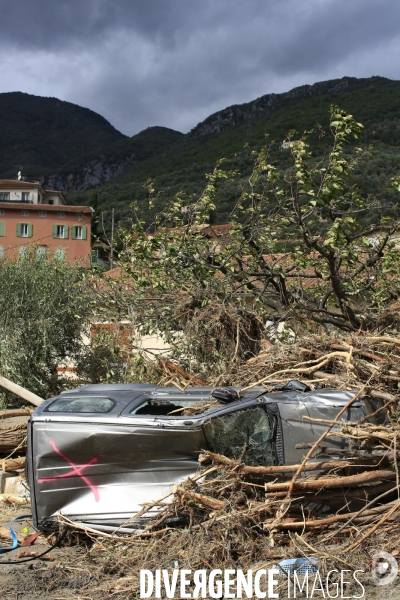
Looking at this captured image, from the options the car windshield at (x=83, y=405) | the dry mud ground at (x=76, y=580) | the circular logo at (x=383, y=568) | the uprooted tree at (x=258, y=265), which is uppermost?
the uprooted tree at (x=258, y=265)

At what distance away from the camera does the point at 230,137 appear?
9162cm

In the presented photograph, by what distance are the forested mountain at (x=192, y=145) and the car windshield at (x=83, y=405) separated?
257 inches

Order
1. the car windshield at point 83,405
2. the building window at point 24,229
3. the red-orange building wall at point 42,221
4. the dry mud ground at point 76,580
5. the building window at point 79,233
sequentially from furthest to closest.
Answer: the building window at point 24,229
the red-orange building wall at point 42,221
the building window at point 79,233
the car windshield at point 83,405
the dry mud ground at point 76,580

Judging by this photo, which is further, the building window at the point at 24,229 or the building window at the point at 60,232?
the building window at the point at 24,229

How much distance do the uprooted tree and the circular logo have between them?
15.3 ft

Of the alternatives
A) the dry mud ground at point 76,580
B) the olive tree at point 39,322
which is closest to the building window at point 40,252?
the olive tree at point 39,322

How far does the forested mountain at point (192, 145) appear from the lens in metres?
57.5

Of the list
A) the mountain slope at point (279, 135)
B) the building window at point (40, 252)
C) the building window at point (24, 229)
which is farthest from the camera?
the building window at point (24, 229)

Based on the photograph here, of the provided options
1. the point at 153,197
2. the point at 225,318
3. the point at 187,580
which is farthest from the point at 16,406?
the point at 187,580

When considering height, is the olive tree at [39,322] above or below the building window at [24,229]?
below

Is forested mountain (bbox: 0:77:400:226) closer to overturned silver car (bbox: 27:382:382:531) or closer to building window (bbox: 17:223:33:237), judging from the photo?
overturned silver car (bbox: 27:382:382:531)

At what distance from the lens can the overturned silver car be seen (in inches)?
231

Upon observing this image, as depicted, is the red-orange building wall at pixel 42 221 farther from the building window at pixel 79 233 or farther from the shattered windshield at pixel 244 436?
the shattered windshield at pixel 244 436

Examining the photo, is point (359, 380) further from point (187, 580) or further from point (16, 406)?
point (16, 406)
